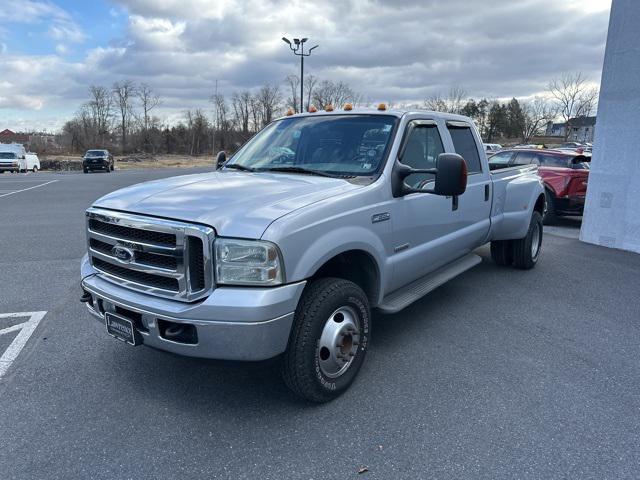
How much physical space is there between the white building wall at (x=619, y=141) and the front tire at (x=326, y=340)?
676 centimetres

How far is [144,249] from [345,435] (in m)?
1.63

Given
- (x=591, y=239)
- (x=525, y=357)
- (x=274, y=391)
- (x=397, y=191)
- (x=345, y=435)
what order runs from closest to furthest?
(x=345, y=435), (x=274, y=391), (x=397, y=191), (x=525, y=357), (x=591, y=239)

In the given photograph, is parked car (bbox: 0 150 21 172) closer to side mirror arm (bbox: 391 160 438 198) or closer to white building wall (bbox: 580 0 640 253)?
white building wall (bbox: 580 0 640 253)

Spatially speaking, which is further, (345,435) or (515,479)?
(345,435)

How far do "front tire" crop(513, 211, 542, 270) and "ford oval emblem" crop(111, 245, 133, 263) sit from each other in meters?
5.11

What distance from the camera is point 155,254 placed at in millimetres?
2791

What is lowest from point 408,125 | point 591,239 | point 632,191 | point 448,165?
point 591,239

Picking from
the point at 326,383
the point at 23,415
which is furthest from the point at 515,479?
the point at 23,415

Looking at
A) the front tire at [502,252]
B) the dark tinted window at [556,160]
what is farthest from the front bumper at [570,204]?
the front tire at [502,252]

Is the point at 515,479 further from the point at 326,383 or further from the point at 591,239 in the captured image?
the point at 591,239

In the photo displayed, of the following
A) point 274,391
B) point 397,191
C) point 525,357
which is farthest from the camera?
point 525,357

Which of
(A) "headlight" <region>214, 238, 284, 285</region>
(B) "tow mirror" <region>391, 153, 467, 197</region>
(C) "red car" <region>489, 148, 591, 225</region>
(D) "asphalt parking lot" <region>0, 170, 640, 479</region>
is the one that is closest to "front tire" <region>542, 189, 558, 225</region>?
(C) "red car" <region>489, 148, 591, 225</region>

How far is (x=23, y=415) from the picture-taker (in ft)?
9.73

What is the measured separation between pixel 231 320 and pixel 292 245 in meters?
0.53
